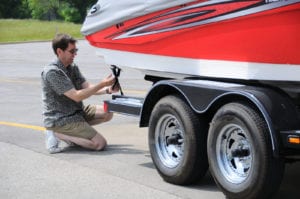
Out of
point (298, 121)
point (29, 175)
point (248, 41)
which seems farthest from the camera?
point (29, 175)

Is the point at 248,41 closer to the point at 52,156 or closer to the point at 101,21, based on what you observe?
the point at 101,21

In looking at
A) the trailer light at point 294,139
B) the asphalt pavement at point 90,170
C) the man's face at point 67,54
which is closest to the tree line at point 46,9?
the asphalt pavement at point 90,170

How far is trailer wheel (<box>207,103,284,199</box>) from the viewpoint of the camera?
524 cm

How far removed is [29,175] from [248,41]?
2.87m

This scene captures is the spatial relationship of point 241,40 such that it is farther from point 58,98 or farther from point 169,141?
point 58,98

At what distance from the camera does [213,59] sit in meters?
6.02

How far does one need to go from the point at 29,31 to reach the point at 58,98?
187 ft

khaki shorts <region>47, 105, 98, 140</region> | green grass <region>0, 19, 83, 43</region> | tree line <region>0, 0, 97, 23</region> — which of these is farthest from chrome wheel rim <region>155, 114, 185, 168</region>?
tree line <region>0, 0, 97, 23</region>

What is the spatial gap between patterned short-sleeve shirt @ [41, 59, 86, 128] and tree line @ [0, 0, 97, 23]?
9215 cm

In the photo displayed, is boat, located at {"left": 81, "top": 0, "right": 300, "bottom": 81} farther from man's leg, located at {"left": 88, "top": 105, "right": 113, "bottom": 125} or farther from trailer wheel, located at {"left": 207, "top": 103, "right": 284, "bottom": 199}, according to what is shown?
man's leg, located at {"left": 88, "top": 105, "right": 113, "bottom": 125}

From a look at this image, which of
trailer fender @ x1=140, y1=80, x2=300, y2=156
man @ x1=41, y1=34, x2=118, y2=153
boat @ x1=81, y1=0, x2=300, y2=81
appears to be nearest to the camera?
trailer fender @ x1=140, y1=80, x2=300, y2=156

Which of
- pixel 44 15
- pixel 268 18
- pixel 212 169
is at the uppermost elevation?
pixel 268 18

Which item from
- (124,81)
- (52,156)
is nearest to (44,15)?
(124,81)

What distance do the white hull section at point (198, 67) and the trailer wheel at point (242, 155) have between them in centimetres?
34
